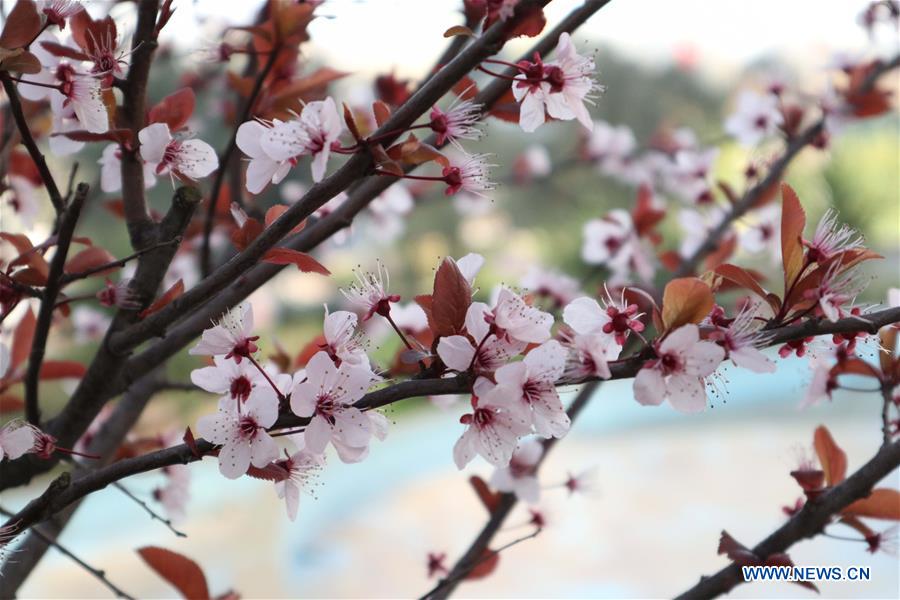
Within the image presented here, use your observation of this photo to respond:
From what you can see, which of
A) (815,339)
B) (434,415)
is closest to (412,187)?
(815,339)

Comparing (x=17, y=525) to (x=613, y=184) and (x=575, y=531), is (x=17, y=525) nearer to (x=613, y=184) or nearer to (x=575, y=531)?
(x=575, y=531)

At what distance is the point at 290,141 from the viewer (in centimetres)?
39

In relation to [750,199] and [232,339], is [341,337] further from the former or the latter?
[750,199]

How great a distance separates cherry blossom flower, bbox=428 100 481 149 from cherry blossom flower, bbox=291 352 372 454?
4.5 inches

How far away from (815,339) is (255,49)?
16.4 inches

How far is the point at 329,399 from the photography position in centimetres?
39

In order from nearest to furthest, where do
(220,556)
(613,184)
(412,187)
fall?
(412,187), (220,556), (613,184)

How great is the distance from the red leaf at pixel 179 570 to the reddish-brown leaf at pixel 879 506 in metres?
0.39

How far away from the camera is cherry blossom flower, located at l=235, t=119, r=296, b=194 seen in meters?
0.40

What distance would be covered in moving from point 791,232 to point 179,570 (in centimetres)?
40

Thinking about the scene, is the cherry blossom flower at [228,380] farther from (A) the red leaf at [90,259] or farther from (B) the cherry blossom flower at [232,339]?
(A) the red leaf at [90,259]

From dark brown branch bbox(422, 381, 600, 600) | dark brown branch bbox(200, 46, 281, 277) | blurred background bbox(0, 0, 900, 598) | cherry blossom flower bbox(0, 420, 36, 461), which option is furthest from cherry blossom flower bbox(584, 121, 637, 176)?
cherry blossom flower bbox(0, 420, 36, 461)

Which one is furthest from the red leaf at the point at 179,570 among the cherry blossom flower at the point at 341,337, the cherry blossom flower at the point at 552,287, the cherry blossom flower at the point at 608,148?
the cherry blossom flower at the point at 608,148

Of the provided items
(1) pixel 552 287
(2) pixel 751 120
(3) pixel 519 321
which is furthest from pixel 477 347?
(2) pixel 751 120
